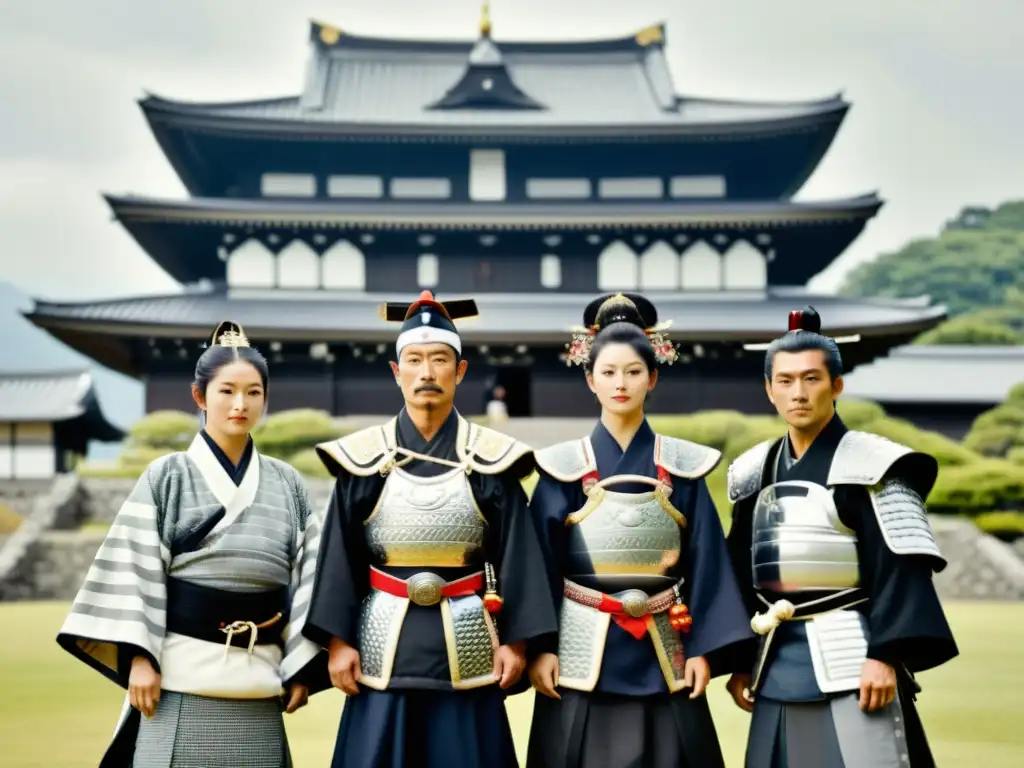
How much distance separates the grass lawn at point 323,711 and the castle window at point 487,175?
14676 mm

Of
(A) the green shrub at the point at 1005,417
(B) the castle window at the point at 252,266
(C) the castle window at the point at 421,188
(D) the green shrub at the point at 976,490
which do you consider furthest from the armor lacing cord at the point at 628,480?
(A) the green shrub at the point at 1005,417

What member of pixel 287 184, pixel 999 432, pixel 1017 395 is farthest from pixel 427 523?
pixel 1017 395

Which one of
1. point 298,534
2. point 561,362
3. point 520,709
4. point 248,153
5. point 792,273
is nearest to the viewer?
point 298,534

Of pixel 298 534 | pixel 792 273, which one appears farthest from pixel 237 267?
pixel 298 534

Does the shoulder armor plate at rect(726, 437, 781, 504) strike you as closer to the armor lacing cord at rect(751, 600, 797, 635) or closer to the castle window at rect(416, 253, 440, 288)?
the armor lacing cord at rect(751, 600, 797, 635)

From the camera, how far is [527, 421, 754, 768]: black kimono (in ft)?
13.2

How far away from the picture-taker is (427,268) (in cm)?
2294

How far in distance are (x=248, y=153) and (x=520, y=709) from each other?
18.0m

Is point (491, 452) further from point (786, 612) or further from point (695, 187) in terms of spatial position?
point (695, 187)

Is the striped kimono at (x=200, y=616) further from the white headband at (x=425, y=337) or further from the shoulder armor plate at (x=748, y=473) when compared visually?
the shoulder armor plate at (x=748, y=473)

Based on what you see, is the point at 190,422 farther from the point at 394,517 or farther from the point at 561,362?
the point at 394,517

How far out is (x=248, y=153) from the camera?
23.4m

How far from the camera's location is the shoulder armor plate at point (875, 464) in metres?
3.97

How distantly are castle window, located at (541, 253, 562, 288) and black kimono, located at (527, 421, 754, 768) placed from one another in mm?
18722
